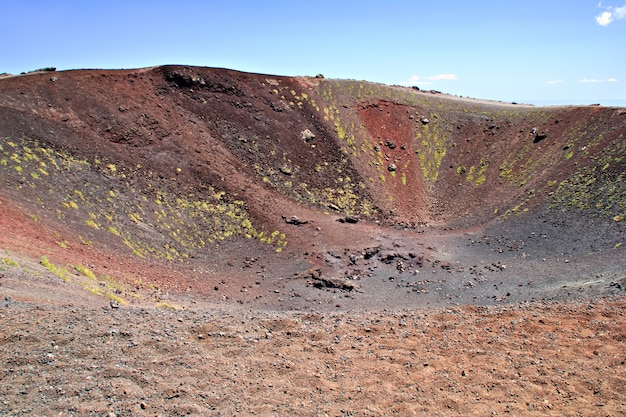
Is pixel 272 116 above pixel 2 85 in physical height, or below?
above

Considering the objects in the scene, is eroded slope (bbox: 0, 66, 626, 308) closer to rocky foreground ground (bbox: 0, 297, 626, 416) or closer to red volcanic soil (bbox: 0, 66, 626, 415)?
red volcanic soil (bbox: 0, 66, 626, 415)

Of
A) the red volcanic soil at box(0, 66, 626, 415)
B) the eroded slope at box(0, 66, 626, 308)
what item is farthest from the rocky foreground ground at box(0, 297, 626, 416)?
the eroded slope at box(0, 66, 626, 308)

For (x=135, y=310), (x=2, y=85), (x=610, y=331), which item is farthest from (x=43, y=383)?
(x=2, y=85)

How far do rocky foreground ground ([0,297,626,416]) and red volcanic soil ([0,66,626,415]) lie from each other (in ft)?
0.19

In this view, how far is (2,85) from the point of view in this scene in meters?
26.0

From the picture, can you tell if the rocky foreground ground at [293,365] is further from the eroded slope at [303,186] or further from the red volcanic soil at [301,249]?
the eroded slope at [303,186]

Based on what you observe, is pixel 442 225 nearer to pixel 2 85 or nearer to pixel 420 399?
pixel 420 399

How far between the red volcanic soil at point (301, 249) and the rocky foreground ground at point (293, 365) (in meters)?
0.06

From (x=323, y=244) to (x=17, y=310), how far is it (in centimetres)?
1621

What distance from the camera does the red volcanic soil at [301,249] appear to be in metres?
9.19

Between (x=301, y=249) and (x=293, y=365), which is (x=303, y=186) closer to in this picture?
(x=301, y=249)

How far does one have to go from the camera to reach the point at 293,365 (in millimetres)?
10234

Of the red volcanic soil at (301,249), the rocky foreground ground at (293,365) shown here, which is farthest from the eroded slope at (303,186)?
the rocky foreground ground at (293,365)

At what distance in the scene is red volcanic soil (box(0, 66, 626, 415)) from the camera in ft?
30.1
